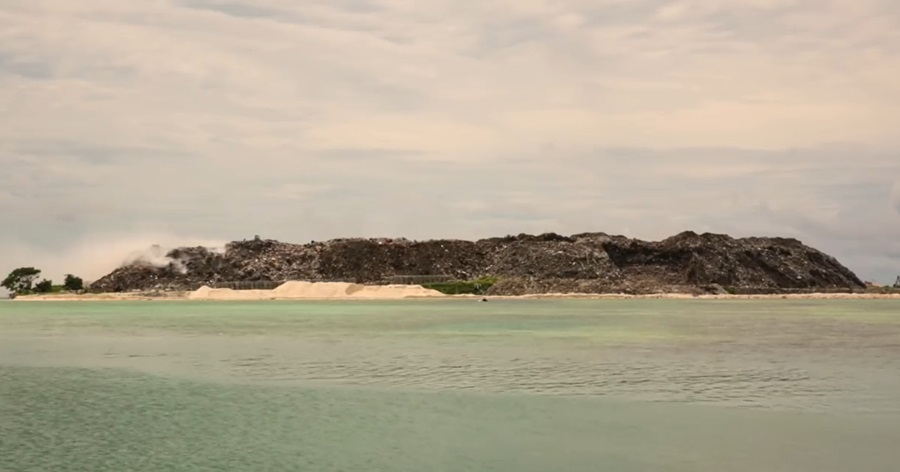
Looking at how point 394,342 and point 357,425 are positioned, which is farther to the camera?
point 394,342

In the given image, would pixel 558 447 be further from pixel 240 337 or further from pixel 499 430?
pixel 240 337

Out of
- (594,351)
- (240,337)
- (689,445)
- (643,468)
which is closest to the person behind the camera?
(643,468)

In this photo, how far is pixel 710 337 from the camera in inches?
2544

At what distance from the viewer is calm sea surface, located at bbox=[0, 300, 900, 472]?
22.3 metres

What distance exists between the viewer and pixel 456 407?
30.6 m

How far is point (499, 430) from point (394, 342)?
36672 mm

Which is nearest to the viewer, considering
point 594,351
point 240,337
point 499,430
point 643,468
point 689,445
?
point 643,468

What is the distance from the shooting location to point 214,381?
38656mm

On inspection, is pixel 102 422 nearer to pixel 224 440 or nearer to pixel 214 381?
pixel 224 440

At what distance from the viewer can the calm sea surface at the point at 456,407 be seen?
73.0ft

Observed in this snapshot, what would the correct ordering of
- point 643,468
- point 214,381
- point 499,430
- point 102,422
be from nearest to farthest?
point 643,468, point 499,430, point 102,422, point 214,381

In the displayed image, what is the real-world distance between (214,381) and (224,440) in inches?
568

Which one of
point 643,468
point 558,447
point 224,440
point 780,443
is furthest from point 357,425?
point 780,443

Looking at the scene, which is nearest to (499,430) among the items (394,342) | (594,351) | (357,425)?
(357,425)
